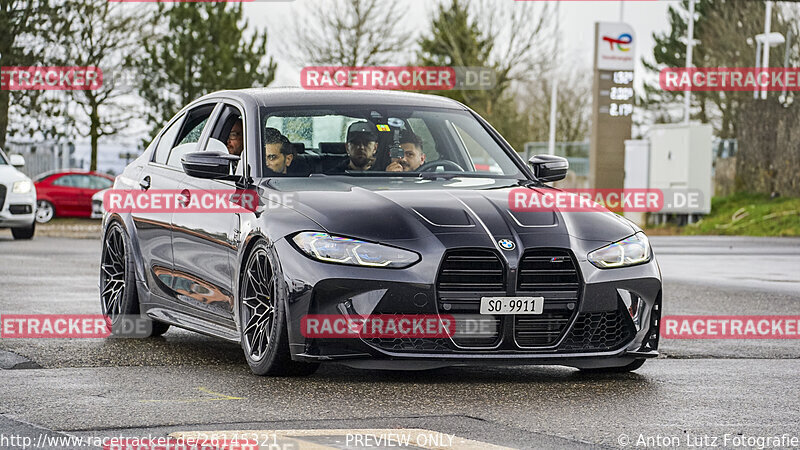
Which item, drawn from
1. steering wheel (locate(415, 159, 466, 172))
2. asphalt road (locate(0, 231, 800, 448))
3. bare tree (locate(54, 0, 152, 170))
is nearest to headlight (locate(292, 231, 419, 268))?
asphalt road (locate(0, 231, 800, 448))

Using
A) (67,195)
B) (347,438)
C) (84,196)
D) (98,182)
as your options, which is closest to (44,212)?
(67,195)

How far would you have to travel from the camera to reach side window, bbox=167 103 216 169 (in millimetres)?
9539

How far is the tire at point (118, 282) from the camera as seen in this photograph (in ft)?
31.9

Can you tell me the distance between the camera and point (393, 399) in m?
6.88

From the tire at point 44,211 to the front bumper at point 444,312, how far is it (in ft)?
101

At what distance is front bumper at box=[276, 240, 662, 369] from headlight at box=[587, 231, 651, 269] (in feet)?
0.14

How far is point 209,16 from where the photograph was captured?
51562mm

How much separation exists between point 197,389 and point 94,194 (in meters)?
31.3

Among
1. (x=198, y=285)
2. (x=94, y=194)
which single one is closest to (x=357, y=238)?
(x=198, y=285)

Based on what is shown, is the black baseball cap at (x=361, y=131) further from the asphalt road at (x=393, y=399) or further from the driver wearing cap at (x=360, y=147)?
the asphalt road at (x=393, y=399)

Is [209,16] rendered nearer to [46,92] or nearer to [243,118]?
[46,92]

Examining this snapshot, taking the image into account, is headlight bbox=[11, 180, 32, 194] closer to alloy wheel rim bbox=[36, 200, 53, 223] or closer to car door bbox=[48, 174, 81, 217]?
alloy wheel rim bbox=[36, 200, 53, 223]

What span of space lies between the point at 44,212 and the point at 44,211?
0.13 feet

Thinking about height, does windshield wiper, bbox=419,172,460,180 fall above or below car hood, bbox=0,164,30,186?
above
